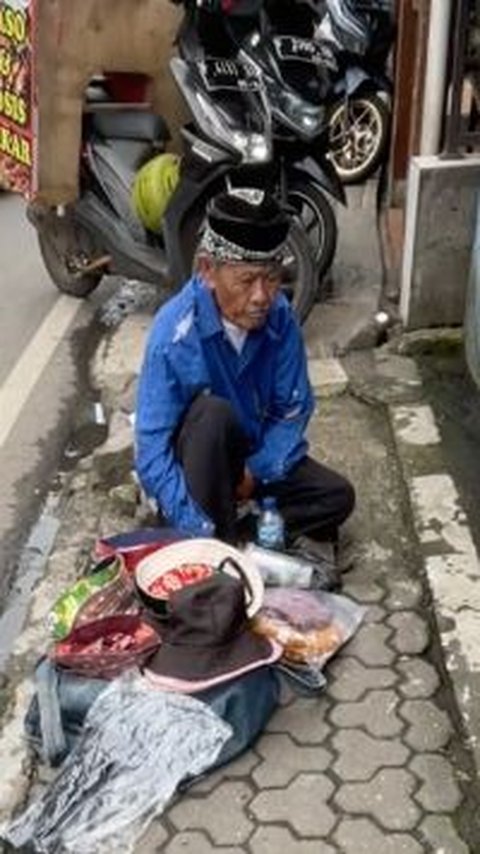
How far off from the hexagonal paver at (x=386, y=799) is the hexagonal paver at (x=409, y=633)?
49cm

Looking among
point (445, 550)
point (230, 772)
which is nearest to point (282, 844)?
point (230, 772)

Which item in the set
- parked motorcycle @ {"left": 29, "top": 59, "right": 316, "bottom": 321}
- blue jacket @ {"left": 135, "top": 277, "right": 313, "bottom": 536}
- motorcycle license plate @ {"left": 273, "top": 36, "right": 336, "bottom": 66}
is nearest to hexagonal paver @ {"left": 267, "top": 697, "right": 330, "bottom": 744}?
blue jacket @ {"left": 135, "top": 277, "right": 313, "bottom": 536}

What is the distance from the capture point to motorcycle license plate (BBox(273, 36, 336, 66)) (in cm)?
533

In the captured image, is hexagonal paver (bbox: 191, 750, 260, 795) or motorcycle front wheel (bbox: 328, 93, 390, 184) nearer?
hexagonal paver (bbox: 191, 750, 260, 795)

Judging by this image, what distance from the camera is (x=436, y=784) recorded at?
2.93 metres

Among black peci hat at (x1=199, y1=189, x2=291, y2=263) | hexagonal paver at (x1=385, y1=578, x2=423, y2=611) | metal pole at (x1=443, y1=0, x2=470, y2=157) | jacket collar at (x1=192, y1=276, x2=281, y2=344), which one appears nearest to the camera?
black peci hat at (x1=199, y1=189, x2=291, y2=263)

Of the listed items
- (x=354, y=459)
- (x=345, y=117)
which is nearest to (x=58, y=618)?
(x=354, y=459)

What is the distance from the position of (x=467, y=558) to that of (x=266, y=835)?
1181 millimetres

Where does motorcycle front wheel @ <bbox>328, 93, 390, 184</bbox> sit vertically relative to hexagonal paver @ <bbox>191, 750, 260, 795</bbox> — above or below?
above

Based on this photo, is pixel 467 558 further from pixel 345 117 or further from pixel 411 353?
pixel 345 117

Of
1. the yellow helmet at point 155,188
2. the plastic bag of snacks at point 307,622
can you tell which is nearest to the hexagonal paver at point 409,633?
the plastic bag of snacks at point 307,622

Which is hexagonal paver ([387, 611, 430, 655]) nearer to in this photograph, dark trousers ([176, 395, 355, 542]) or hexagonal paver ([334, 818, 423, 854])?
dark trousers ([176, 395, 355, 542])

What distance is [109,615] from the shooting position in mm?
3236

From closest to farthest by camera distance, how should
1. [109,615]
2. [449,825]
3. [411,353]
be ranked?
[449,825] → [109,615] → [411,353]
